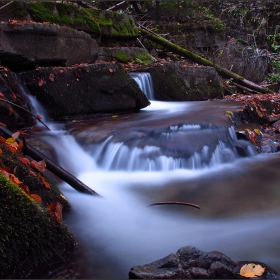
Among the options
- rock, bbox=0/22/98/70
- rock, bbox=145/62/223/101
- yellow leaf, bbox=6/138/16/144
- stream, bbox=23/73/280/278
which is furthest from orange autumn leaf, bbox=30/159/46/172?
rock, bbox=145/62/223/101

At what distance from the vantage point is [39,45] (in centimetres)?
680

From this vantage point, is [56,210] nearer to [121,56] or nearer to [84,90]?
[84,90]

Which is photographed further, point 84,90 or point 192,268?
point 84,90

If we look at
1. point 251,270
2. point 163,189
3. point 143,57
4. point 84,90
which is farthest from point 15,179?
point 143,57

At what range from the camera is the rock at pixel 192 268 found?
2150mm

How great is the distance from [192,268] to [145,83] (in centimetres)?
720

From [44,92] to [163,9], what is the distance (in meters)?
11.9

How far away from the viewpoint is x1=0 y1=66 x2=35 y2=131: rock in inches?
211

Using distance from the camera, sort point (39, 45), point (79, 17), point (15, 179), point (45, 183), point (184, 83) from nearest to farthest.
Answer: point (15, 179) → point (45, 183) → point (39, 45) → point (79, 17) → point (184, 83)

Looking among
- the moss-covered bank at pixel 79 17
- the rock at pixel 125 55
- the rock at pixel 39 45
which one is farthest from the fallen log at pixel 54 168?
the rock at pixel 125 55

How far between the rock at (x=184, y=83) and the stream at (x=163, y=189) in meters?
2.51

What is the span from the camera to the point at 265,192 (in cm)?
407

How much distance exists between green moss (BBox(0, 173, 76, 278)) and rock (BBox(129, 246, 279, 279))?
0.59 m

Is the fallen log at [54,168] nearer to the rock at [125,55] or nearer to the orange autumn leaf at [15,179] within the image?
the orange autumn leaf at [15,179]
